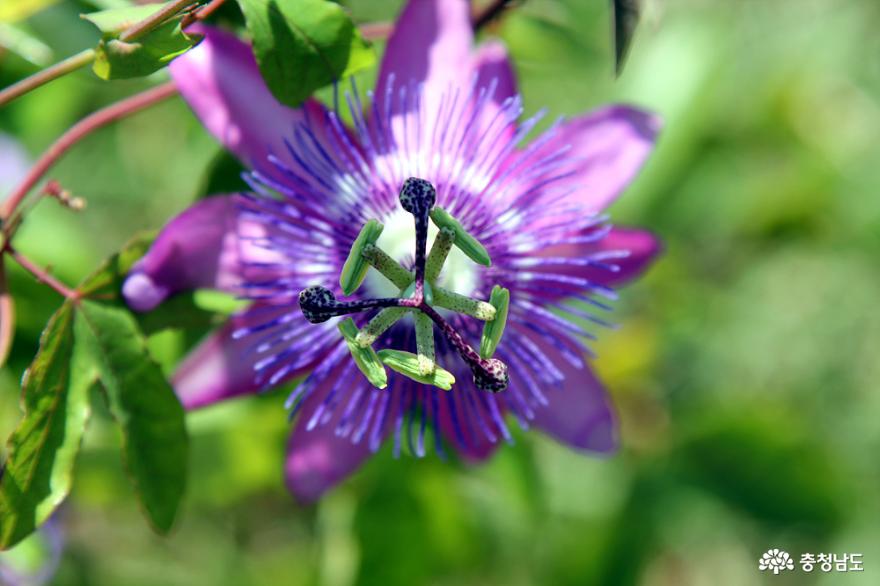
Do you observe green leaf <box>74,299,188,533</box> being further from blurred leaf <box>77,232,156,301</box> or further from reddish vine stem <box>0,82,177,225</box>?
reddish vine stem <box>0,82,177,225</box>

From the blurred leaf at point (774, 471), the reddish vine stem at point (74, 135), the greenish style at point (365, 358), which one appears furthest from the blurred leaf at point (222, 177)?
the blurred leaf at point (774, 471)

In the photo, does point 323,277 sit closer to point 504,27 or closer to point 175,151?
point 504,27

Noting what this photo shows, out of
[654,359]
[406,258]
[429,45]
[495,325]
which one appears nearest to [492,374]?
[495,325]

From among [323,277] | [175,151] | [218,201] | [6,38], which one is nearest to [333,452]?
[323,277]

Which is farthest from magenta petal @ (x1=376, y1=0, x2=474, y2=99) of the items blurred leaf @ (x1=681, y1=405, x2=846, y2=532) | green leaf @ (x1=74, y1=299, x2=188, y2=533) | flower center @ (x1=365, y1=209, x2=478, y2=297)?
blurred leaf @ (x1=681, y1=405, x2=846, y2=532)

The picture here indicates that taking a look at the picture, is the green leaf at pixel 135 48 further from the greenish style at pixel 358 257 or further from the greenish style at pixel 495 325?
the greenish style at pixel 495 325
